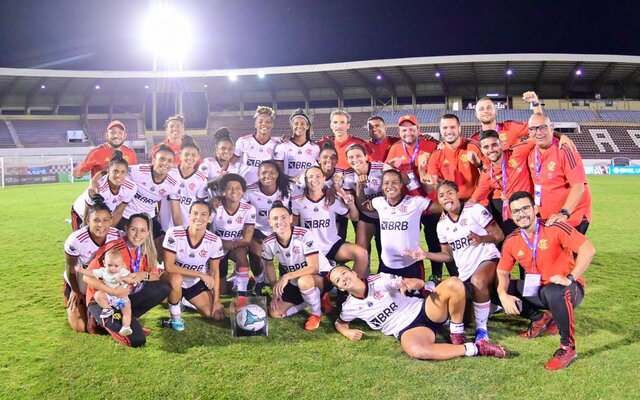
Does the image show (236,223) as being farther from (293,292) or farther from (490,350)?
(490,350)

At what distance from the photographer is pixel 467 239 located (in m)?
4.01

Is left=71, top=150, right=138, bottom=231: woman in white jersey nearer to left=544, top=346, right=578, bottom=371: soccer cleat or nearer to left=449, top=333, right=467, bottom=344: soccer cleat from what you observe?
left=449, top=333, right=467, bottom=344: soccer cleat

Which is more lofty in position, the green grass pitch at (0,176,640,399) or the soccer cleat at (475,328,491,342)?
the soccer cleat at (475,328,491,342)

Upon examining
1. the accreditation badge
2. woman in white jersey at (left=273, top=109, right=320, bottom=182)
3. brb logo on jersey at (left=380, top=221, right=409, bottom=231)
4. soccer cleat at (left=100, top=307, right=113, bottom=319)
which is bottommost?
soccer cleat at (left=100, top=307, right=113, bottom=319)

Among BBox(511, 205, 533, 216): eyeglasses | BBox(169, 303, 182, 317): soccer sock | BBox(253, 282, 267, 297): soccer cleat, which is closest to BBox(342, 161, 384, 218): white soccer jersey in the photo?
BBox(253, 282, 267, 297): soccer cleat

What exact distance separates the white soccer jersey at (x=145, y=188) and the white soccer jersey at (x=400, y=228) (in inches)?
91.3

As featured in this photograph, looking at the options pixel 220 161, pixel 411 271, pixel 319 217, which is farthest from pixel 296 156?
pixel 411 271

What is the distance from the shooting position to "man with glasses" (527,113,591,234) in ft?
13.0

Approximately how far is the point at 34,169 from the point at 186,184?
25.8 m

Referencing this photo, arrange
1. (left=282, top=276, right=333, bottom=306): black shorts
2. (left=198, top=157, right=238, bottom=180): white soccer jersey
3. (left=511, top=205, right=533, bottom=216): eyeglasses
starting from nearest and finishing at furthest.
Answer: (left=511, top=205, right=533, bottom=216): eyeglasses < (left=282, top=276, right=333, bottom=306): black shorts < (left=198, top=157, right=238, bottom=180): white soccer jersey

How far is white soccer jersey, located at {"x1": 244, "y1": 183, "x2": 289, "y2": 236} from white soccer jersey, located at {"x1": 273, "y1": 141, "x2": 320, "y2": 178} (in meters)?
0.57

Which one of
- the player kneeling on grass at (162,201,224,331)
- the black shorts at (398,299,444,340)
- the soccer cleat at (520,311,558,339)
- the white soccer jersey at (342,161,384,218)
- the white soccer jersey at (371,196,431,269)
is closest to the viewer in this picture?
the black shorts at (398,299,444,340)

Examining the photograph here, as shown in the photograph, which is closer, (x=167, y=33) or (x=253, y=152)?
(x=253, y=152)

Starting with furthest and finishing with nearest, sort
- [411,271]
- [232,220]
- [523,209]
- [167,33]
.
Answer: [167,33], [232,220], [411,271], [523,209]
